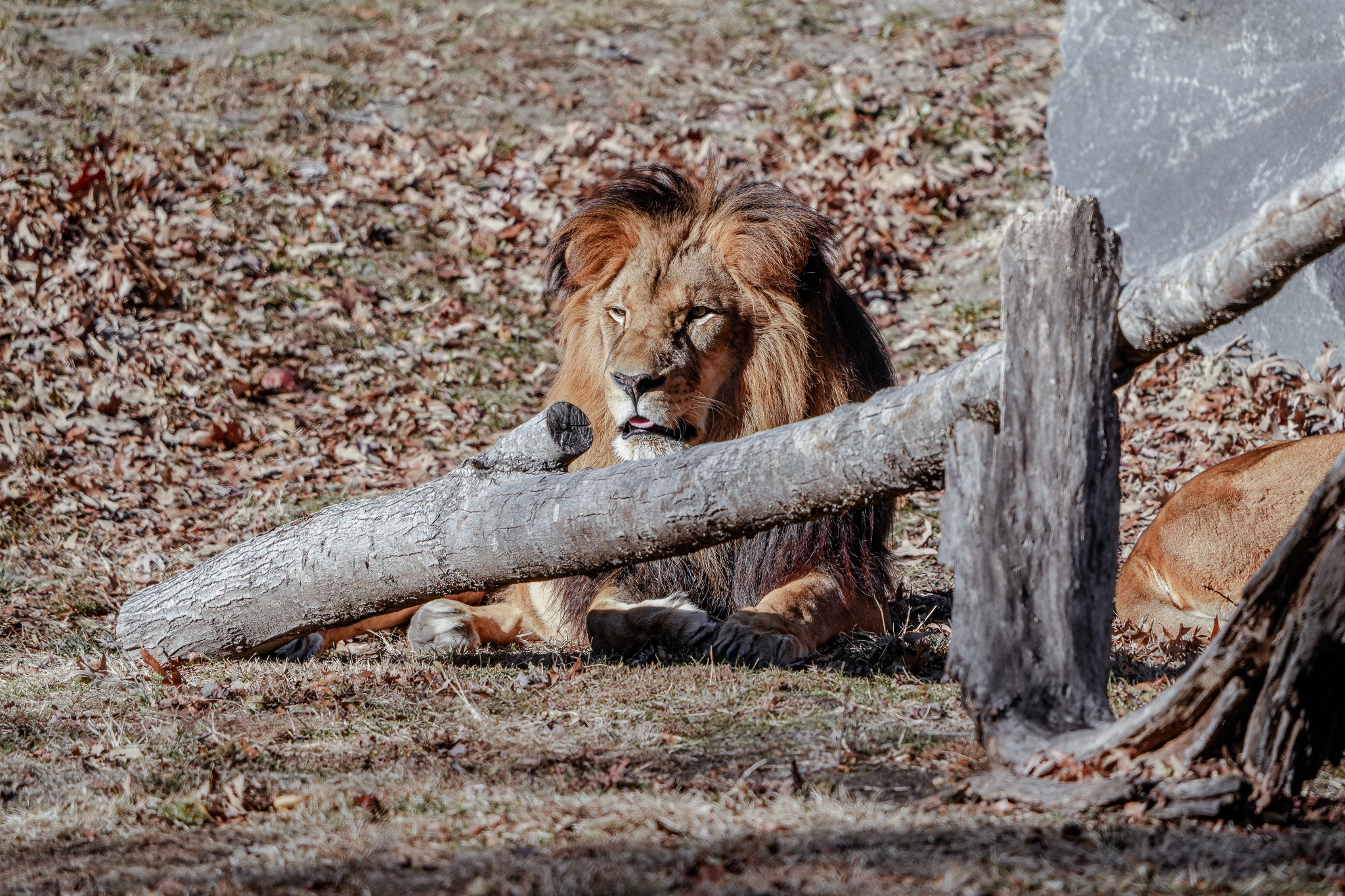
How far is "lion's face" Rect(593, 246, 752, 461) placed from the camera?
502 cm

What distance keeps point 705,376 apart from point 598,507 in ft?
4.63

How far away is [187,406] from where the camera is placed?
8688mm

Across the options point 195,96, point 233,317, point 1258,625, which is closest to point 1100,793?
point 1258,625

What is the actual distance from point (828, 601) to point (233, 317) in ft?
19.8

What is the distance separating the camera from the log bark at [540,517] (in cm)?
342

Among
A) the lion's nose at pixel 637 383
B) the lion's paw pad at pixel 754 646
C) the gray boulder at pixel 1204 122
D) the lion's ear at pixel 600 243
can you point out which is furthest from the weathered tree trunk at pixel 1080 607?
the gray boulder at pixel 1204 122

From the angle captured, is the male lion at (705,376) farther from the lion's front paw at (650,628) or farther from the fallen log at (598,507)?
the fallen log at (598,507)

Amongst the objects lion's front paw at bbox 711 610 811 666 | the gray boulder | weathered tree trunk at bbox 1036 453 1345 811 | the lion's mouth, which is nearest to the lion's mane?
the lion's mouth

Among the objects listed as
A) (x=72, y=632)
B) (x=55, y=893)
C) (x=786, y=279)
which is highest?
(x=786, y=279)

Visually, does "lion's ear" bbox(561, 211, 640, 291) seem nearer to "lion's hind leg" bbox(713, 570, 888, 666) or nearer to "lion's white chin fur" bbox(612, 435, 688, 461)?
"lion's white chin fur" bbox(612, 435, 688, 461)

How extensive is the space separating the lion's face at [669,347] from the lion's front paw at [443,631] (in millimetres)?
1088

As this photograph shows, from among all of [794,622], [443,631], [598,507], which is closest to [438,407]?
[443,631]

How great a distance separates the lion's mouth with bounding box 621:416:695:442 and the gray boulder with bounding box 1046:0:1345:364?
14.5ft

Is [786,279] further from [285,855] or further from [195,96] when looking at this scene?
[195,96]
